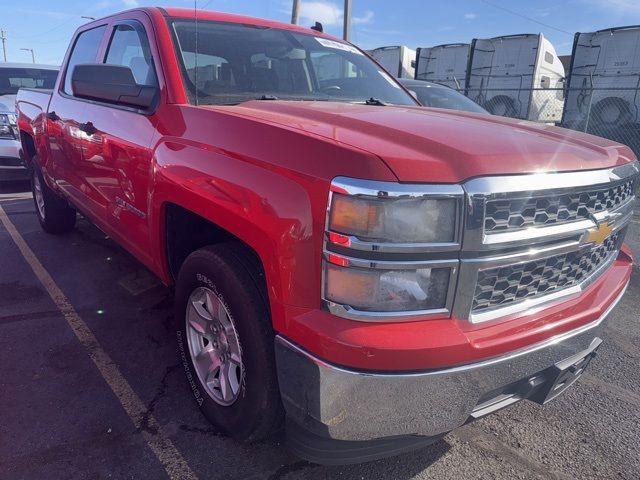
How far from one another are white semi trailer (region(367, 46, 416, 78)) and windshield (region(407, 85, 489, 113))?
10.2 m

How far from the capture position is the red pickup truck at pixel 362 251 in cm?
162

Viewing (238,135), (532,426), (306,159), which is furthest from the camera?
(532,426)

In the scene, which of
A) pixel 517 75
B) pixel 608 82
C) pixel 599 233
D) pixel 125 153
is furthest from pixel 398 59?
pixel 599 233

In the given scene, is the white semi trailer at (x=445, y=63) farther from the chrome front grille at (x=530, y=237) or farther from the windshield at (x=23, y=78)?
the chrome front grille at (x=530, y=237)

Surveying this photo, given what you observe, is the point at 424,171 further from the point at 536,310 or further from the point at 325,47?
the point at 325,47

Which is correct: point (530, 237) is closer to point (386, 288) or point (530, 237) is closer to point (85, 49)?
point (386, 288)

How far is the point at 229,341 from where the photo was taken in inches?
89.8

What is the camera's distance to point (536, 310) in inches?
74.9

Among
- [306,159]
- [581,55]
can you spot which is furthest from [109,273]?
[581,55]

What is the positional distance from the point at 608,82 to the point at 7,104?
1440cm

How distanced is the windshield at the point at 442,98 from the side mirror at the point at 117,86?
524cm

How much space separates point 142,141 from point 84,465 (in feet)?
5.27

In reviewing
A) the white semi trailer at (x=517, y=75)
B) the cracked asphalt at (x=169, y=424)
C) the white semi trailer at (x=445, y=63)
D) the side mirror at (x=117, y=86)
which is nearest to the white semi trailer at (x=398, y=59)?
the white semi trailer at (x=445, y=63)

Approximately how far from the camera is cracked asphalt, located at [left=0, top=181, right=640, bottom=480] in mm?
2236
